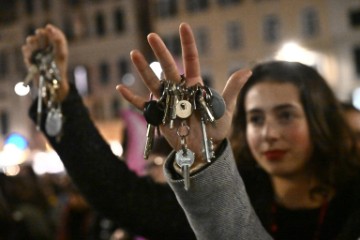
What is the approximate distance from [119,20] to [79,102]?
34861 millimetres

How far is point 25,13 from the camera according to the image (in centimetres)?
3944

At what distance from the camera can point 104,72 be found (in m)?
35.8

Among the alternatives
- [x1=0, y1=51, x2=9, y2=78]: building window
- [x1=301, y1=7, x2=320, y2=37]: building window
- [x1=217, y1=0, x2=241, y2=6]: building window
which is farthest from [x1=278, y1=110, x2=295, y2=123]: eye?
[x1=0, y1=51, x2=9, y2=78]: building window

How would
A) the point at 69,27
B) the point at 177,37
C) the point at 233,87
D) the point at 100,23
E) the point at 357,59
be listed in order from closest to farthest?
1. the point at 233,87
2. the point at 357,59
3. the point at 177,37
4. the point at 100,23
5. the point at 69,27

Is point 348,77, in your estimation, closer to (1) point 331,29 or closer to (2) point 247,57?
(1) point 331,29

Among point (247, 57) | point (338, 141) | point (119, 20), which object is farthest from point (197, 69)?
point (119, 20)

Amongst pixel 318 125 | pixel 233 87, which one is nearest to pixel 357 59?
pixel 318 125

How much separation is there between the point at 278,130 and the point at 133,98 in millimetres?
599

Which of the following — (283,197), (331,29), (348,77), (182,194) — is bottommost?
(348,77)

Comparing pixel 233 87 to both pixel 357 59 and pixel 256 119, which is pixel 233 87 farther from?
pixel 357 59

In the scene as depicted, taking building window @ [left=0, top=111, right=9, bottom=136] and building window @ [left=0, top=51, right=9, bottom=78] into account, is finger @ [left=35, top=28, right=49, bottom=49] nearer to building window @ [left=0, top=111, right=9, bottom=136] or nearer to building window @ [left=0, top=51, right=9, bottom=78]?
building window @ [left=0, top=111, right=9, bottom=136]

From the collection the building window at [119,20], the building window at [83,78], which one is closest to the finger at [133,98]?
the building window at [83,78]

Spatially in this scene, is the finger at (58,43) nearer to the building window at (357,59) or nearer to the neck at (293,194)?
the neck at (293,194)

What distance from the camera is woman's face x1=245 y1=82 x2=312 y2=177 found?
1.95 meters
